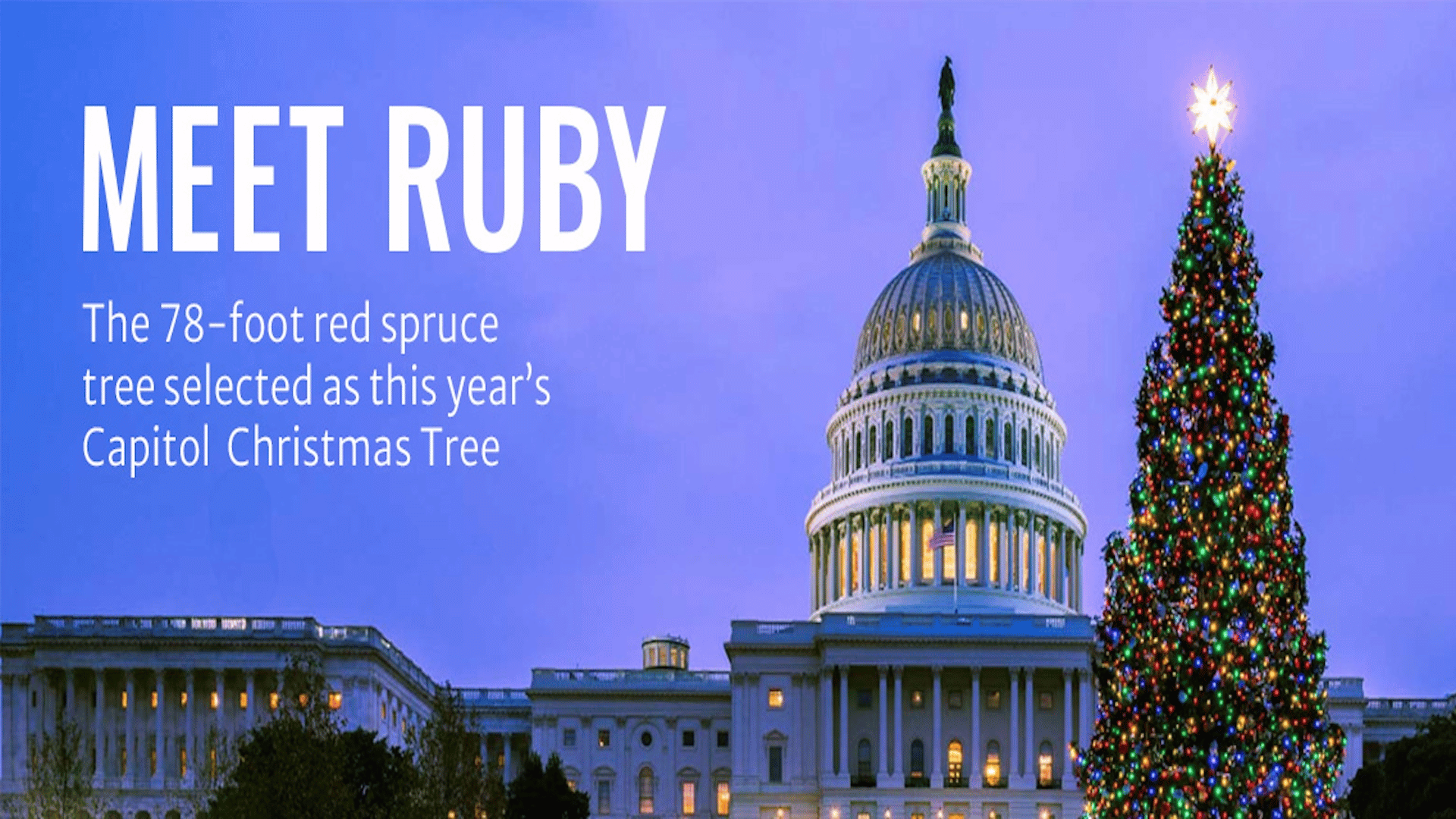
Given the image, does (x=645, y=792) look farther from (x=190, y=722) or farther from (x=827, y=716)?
(x=190, y=722)

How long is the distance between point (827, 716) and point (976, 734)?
28.0ft

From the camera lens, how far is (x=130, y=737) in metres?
122

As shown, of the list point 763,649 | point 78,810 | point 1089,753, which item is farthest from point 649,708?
point 1089,753

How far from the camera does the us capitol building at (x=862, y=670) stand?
12256 cm

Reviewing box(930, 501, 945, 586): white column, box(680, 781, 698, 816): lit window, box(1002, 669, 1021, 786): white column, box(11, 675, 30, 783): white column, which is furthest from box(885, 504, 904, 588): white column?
box(11, 675, 30, 783): white column

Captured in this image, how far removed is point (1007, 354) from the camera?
5920 inches

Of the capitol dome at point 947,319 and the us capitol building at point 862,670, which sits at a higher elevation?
the capitol dome at point 947,319

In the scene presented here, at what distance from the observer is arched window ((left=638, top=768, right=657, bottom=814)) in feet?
443

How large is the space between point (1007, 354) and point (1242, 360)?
110 meters

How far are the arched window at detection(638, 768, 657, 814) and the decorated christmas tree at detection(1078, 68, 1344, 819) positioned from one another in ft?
313

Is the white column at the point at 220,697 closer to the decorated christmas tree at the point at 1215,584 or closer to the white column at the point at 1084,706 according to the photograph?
the white column at the point at 1084,706

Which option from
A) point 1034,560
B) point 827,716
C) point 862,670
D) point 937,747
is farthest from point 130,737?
point 1034,560

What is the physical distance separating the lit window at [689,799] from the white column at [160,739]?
31646 millimetres

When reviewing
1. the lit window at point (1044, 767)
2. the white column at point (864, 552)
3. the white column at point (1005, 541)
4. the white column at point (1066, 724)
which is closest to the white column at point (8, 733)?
the white column at point (864, 552)
